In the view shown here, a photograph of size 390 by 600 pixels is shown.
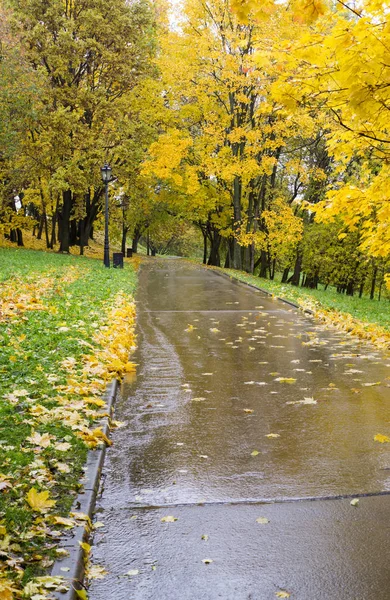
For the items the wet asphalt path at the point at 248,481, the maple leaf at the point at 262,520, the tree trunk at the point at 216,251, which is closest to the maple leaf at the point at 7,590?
the wet asphalt path at the point at 248,481

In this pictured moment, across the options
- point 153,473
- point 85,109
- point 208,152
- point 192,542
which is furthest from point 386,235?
point 85,109

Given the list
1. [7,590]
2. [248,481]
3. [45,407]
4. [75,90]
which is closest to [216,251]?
[75,90]

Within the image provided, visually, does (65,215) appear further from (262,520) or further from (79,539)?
(79,539)

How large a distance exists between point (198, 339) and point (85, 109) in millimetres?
21985

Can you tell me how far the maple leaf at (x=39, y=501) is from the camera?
10.7 feet

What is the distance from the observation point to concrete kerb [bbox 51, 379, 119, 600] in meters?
2.70

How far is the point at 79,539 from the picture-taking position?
10.0 feet

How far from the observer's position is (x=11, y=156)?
996 inches

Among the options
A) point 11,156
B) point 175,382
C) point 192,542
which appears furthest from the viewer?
point 11,156

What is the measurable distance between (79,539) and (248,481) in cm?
140

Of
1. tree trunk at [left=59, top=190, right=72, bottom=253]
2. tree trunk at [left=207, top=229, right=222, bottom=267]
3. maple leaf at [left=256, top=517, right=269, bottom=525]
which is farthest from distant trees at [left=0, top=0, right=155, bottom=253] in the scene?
maple leaf at [left=256, top=517, right=269, bottom=525]

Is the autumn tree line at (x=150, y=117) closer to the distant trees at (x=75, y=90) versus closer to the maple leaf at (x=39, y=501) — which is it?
the distant trees at (x=75, y=90)

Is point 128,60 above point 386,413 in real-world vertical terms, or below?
above

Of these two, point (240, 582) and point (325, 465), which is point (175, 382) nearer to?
point (325, 465)
